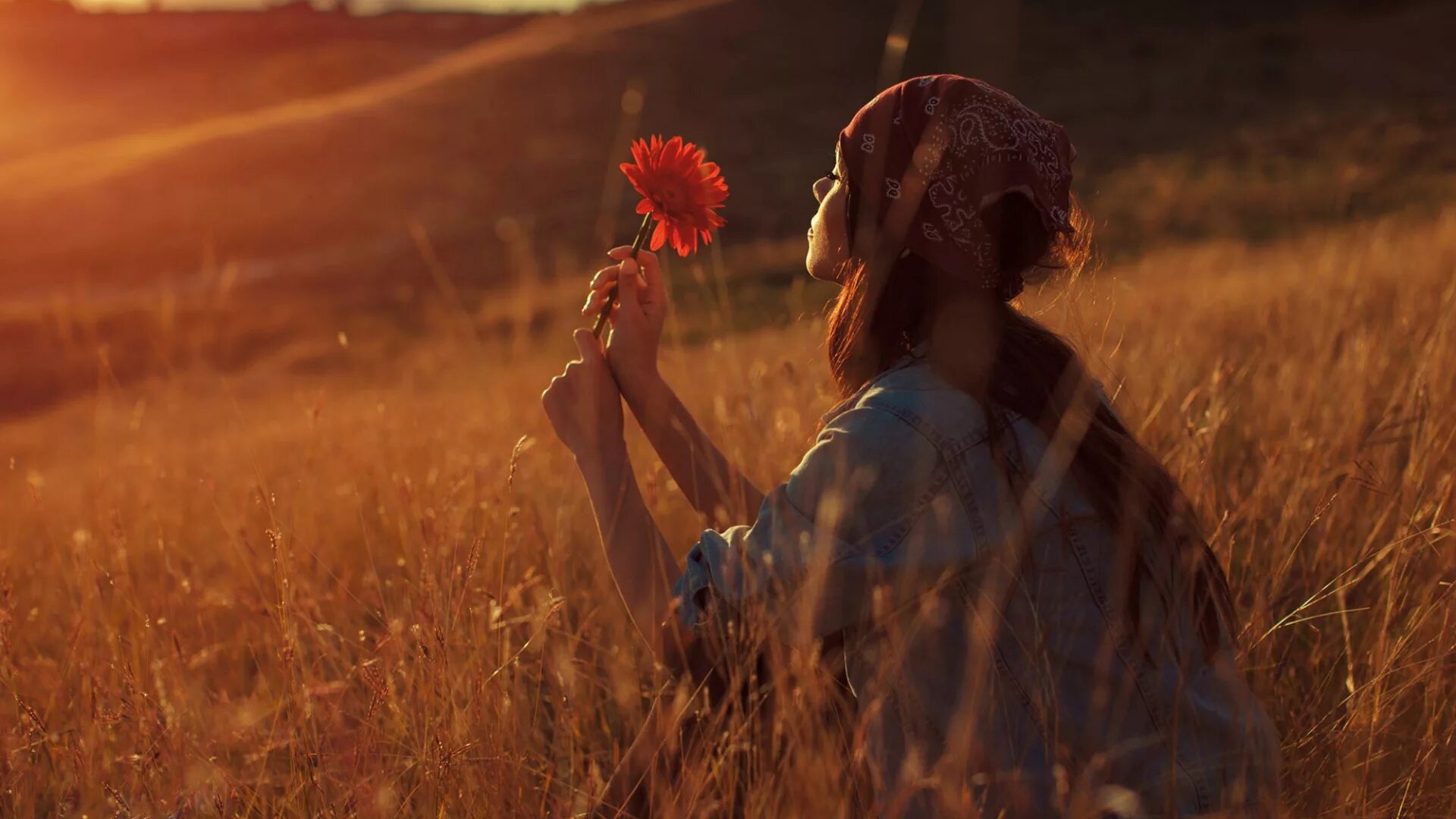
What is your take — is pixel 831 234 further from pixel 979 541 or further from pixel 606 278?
pixel 979 541

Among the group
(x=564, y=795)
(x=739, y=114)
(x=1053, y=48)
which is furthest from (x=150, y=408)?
(x=1053, y=48)

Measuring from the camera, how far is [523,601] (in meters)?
2.40

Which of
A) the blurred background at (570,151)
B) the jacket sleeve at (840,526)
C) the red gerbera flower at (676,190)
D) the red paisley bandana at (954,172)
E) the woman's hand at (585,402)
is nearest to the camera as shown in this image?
the jacket sleeve at (840,526)

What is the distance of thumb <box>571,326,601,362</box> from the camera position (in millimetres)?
1758

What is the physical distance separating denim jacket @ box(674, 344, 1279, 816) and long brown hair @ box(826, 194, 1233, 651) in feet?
0.08

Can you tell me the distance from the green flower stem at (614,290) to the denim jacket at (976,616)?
42cm

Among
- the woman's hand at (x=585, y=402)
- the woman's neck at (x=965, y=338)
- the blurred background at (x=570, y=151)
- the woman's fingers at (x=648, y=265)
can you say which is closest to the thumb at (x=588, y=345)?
the woman's hand at (x=585, y=402)

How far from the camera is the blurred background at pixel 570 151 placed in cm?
1773

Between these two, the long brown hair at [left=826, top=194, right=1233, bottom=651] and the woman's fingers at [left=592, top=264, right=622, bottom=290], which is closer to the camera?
the long brown hair at [left=826, top=194, right=1233, bottom=651]


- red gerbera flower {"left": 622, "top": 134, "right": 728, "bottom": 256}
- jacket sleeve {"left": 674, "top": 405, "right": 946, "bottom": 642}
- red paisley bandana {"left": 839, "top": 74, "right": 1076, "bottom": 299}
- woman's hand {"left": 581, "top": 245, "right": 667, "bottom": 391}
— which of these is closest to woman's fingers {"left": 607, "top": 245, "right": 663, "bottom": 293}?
woman's hand {"left": 581, "top": 245, "right": 667, "bottom": 391}

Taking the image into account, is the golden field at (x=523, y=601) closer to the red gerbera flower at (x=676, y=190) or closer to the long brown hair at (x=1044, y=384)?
the long brown hair at (x=1044, y=384)

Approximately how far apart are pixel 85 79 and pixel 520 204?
3233 cm

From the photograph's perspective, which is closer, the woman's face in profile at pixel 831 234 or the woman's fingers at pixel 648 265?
the woman's face in profile at pixel 831 234

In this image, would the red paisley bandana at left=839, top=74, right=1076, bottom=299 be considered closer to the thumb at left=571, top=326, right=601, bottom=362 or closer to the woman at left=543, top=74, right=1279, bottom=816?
the woman at left=543, top=74, right=1279, bottom=816
